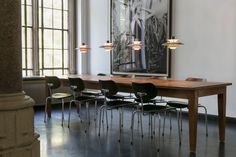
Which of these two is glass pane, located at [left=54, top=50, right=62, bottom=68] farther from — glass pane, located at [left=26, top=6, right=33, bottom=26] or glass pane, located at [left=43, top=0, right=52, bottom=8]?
glass pane, located at [left=43, top=0, right=52, bottom=8]

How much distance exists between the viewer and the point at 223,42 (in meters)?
6.26

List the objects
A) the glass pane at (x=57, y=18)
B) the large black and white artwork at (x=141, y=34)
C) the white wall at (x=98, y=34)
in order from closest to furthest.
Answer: the large black and white artwork at (x=141, y=34)
the white wall at (x=98, y=34)
the glass pane at (x=57, y=18)

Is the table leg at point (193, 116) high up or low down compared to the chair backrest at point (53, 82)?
down

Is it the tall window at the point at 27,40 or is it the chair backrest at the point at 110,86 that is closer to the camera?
the chair backrest at the point at 110,86

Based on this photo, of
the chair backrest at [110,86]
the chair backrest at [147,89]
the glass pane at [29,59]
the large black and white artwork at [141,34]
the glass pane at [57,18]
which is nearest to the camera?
the chair backrest at [147,89]

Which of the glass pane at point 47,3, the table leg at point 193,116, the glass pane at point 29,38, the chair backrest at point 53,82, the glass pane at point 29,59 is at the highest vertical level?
the glass pane at point 47,3

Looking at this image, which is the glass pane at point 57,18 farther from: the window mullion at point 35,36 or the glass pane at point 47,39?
the window mullion at point 35,36

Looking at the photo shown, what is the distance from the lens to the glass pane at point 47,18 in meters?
8.42

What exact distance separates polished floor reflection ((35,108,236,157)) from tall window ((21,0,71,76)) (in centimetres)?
251

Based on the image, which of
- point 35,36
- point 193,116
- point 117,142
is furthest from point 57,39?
point 193,116

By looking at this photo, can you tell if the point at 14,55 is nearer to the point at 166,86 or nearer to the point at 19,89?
the point at 19,89

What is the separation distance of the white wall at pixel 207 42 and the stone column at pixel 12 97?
479 cm

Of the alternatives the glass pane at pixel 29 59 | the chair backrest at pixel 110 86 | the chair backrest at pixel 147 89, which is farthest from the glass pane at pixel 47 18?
the chair backrest at pixel 147 89

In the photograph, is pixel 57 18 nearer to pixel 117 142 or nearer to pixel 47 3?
pixel 47 3
